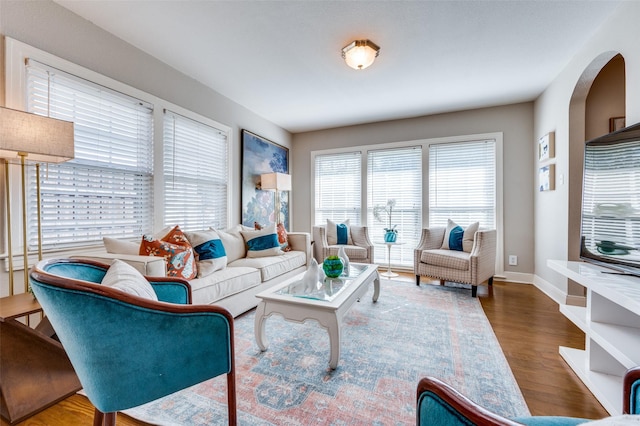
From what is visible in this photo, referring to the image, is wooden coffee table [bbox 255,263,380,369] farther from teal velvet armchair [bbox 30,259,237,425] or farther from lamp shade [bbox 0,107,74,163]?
lamp shade [bbox 0,107,74,163]

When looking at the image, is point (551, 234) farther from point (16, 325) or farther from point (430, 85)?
point (16, 325)

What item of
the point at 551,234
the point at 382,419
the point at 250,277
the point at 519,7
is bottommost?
the point at 382,419

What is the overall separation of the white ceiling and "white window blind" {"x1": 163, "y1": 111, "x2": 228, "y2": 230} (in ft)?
2.05

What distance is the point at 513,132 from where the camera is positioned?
12.6 ft

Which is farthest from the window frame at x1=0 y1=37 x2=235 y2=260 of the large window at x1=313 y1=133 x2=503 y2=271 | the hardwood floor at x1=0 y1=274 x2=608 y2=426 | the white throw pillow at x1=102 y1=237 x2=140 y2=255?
the large window at x1=313 y1=133 x2=503 y2=271

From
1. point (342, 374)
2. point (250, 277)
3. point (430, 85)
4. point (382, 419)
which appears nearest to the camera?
point (382, 419)

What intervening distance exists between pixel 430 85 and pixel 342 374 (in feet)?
10.8

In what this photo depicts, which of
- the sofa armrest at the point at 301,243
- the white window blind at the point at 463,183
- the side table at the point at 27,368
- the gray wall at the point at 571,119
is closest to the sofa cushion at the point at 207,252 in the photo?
Answer: the side table at the point at 27,368

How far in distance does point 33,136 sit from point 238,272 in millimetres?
1650

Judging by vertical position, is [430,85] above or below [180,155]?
above

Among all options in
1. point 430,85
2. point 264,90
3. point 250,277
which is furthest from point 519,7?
point 250,277

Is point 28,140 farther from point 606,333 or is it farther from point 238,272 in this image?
point 606,333

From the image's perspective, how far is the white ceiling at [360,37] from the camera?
2006 millimetres

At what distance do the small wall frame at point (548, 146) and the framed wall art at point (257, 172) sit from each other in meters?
3.83
